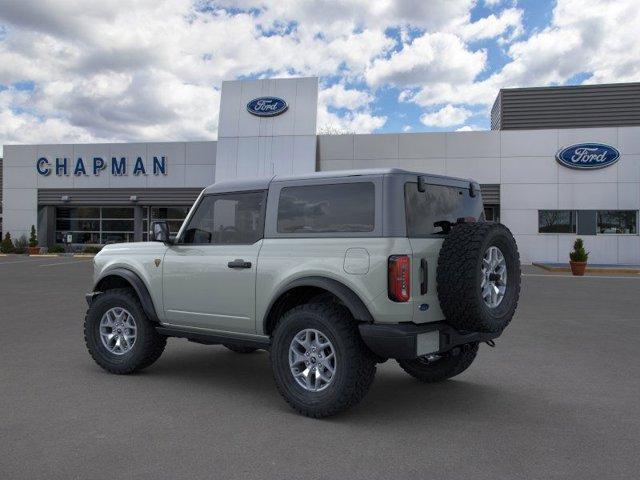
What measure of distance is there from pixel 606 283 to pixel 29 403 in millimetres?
17207

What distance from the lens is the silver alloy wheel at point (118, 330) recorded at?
630 cm

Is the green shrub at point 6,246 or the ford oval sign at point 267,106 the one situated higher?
the ford oval sign at point 267,106

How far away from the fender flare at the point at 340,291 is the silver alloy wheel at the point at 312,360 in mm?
349

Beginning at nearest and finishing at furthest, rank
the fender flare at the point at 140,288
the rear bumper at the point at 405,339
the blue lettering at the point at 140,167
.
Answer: the rear bumper at the point at 405,339, the fender flare at the point at 140,288, the blue lettering at the point at 140,167

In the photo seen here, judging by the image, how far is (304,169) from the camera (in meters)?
27.5

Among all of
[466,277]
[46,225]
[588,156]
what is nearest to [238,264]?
[466,277]

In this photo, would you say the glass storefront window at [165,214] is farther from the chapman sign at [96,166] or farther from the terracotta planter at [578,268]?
the terracotta planter at [578,268]

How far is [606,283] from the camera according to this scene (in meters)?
18.3

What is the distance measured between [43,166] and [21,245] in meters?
4.47

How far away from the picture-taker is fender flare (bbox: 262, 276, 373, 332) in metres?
4.55

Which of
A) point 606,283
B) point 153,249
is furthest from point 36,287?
point 606,283

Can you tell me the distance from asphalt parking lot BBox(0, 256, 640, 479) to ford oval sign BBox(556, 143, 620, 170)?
802 inches

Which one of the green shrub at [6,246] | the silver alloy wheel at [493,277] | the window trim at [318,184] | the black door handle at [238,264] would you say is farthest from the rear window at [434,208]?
the green shrub at [6,246]

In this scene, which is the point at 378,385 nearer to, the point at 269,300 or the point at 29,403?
the point at 269,300
